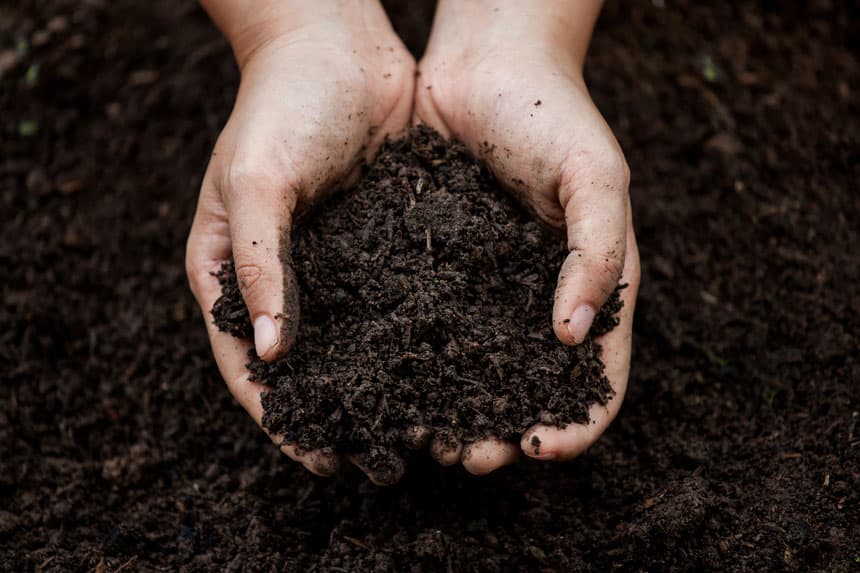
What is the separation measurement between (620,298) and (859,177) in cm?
167

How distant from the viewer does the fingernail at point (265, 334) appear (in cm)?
231

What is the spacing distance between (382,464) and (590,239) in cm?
91

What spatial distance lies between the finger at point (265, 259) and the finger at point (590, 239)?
2.60 ft

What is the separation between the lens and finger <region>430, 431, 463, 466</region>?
2.33m

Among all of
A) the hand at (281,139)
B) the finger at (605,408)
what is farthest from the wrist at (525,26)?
the finger at (605,408)

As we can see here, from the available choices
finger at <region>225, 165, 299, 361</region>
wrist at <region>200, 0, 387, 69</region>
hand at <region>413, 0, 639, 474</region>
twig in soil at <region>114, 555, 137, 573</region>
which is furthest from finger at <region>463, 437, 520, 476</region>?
wrist at <region>200, 0, 387, 69</region>

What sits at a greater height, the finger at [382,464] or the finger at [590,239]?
the finger at [590,239]

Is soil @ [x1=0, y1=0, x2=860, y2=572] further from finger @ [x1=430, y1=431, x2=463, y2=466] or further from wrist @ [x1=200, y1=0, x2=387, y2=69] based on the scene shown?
wrist @ [x1=200, y1=0, x2=387, y2=69]

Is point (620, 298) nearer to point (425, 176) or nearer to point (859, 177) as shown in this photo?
point (425, 176)

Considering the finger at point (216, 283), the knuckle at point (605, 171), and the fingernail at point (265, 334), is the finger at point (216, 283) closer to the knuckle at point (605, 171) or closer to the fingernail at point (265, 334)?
the fingernail at point (265, 334)

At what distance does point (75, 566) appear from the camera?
256 cm

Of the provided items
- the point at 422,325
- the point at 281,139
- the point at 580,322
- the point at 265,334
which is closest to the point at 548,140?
the point at 580,322

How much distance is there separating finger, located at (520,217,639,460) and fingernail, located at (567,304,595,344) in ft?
0.90

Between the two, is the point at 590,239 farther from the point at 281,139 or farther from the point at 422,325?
the point at 281,139
